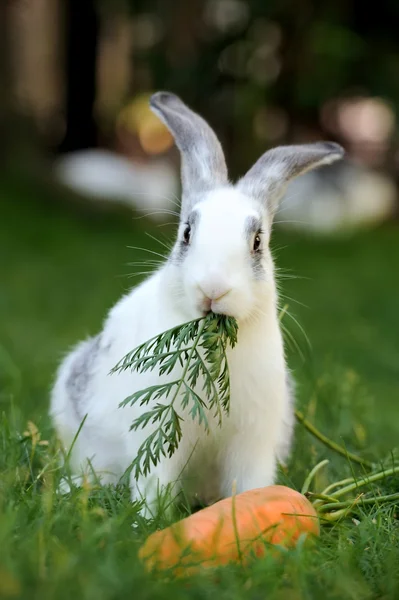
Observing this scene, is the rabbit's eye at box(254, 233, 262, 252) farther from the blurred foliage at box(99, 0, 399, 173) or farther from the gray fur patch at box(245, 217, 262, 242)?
the blurred foliage at box(99, 0, 399, 173)

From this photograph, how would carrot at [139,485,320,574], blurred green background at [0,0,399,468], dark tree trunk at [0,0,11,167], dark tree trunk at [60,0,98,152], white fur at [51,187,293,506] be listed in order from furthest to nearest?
dark tree trunk at [60,0,98,152] → dark tree trunk at [0,0,11,167] → blurred green background at [0,0,399,468] → white fur at [51,187,293,506] → carrot at [139,485,320,574]

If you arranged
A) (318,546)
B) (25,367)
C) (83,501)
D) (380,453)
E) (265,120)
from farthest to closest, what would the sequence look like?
1. (265,120)
2. (25,367)
3. (380,453)
4. (318,546)
5. (83,501)

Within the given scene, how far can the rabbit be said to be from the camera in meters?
2.84

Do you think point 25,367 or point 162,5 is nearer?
point 25,367

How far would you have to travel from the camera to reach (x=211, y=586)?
227 centimetres

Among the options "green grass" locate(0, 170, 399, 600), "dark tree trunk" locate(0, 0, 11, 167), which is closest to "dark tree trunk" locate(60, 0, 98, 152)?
"dark tree trunk" locate(0, 0, 11, 167)

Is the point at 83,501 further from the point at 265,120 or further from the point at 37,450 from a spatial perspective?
the point at 265,120

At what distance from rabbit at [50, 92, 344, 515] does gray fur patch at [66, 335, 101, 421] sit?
10 millimetres

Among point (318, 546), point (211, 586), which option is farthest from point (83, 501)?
point (318, 546)

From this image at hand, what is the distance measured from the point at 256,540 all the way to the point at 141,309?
1.00m

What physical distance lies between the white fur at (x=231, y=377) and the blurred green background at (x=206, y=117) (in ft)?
7.42

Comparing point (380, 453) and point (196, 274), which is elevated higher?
point (196, 274)

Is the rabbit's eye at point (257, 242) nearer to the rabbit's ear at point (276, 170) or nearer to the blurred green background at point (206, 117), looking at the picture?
the rabbit's ear at point (276, 170)

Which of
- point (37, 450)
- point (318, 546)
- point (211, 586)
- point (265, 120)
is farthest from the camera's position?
point (265, 120)
